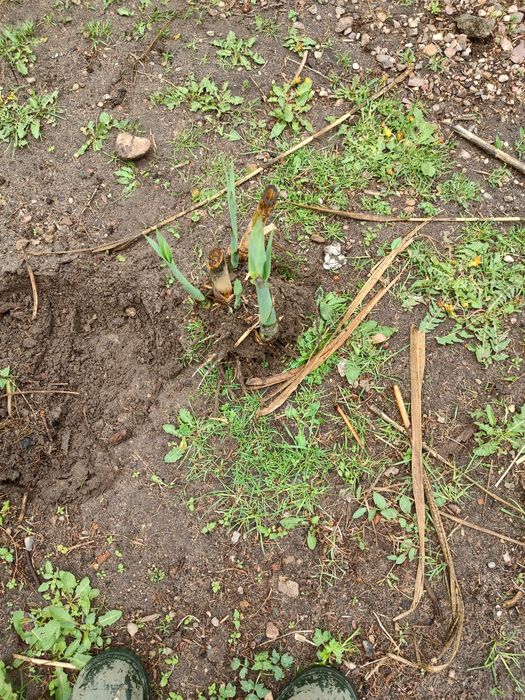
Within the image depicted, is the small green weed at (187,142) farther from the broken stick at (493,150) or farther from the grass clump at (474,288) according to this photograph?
the broken stick at (493,150)

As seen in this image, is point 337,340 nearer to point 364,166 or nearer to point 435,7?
point 364,166

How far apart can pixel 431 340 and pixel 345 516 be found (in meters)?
0.79

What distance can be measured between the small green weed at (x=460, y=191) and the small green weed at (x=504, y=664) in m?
1.73

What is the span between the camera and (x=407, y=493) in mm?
2010

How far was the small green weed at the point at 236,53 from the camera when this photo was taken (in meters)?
2.43

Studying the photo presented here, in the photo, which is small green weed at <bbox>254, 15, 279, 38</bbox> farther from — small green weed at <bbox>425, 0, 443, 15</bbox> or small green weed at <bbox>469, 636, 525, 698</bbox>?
small green weed at <bbox>469, 636, 525, 698</bbox>

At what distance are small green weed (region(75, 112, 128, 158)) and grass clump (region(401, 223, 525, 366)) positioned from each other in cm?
145

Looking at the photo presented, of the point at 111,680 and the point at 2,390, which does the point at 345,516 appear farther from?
the point at 2,390

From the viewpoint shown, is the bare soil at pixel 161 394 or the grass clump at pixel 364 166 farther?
the grass clump at pixel 364 166

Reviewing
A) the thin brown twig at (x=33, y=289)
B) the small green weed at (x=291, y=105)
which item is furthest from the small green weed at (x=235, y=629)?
the small green weed at (x=291, y=105)

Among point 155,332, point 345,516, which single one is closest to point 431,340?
point 345,516

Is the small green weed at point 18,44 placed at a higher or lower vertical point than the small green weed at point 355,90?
higher

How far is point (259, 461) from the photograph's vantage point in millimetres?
2053

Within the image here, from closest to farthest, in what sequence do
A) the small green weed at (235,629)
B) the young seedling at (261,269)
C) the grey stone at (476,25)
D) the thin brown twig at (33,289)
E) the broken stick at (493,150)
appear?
the young seedling at (261,269) → the small green weed at (235,629) → the thin brown twig at (33,289) → the broken stick at (493,150) → the grey stone at (476,25)
